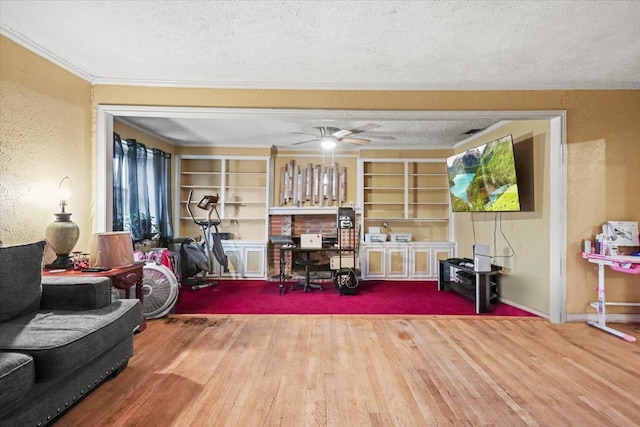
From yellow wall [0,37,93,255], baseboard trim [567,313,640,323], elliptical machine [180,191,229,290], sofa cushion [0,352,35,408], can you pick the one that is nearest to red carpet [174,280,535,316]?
elliptical machine [180,191,229,290]

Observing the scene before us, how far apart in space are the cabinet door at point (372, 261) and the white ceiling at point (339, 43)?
3.06 meters

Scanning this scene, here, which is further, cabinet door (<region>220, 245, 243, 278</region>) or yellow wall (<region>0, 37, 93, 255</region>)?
cabinet door (<region>220, 245, 243, 278</region>)

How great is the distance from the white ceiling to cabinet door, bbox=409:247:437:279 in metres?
3.09

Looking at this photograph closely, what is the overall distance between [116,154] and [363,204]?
4033 mm

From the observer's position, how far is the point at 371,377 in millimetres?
2273

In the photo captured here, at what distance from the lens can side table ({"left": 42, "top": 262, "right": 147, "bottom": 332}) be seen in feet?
8.73

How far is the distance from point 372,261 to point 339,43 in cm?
420

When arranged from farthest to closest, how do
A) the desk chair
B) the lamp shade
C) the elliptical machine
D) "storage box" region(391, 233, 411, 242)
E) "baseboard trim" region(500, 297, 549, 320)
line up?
"storage box" region(391, 233, 411, 242), the elliptical machine, the desk chair, "baseboard trim" region(500, 297, 549, 320), the lamp shade

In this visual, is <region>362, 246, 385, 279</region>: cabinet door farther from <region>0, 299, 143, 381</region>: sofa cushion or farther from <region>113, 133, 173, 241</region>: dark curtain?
<region>0, 299, 143, 381</region>: sofa cushion

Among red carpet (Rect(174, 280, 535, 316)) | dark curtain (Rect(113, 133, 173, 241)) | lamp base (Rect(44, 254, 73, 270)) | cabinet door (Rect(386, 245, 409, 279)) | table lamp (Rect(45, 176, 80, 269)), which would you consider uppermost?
dark curtain (Rect(113, 133, 173, 241))

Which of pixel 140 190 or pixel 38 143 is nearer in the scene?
pixel 38 143

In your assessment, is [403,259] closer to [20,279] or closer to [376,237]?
[376,237]

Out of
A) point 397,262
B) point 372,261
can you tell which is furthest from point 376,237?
point 397,262

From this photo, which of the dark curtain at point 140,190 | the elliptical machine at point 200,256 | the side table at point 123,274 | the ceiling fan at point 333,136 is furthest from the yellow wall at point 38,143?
the ceiling fan at point 333,136
